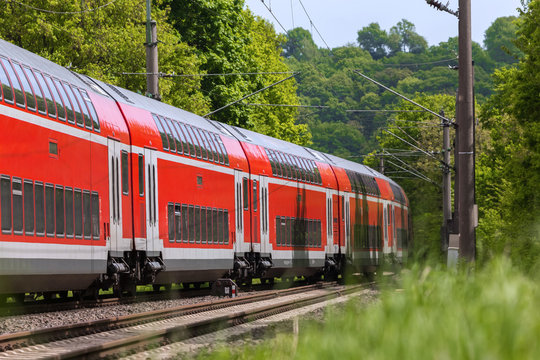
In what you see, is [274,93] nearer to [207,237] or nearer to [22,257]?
[207,237]

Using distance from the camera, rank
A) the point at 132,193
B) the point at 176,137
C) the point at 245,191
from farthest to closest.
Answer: the point at 245,191
the point at 176,137
the point at 132,193

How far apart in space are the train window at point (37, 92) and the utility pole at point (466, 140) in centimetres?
883

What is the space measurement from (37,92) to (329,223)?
77.2 feet

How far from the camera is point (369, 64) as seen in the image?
161m

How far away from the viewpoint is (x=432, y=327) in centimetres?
521

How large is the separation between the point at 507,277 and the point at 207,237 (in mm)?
20335

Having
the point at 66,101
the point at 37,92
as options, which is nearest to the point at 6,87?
the point at 37,92

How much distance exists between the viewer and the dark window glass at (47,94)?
59.7 feet

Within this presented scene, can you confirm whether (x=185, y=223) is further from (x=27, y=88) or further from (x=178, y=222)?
(x=27, y=88)

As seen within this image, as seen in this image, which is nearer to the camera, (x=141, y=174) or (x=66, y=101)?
(x=66, y=101)

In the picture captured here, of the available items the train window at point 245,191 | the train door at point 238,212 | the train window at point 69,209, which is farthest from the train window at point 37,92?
the train window at point 245,191

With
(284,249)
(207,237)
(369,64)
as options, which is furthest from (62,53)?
(369,64)

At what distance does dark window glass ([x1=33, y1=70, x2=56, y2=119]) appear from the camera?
1820cm

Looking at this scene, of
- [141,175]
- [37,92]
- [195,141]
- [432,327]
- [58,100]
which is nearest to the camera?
[432,327]
